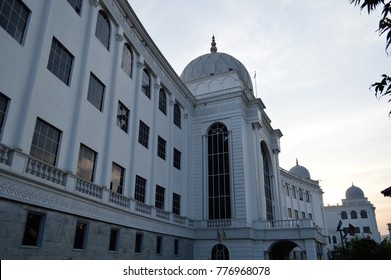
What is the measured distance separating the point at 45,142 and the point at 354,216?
85.6 meters

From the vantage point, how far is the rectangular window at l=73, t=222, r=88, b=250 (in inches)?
562

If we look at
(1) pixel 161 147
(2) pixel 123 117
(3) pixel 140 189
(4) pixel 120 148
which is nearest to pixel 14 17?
(2) pixel 123 117

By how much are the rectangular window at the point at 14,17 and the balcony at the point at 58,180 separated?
4.79 meters

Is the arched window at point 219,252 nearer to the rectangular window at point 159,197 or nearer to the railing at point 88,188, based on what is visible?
the rectangular window at point 159,197

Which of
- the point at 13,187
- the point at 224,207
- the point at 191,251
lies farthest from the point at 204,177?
the point at 13,187

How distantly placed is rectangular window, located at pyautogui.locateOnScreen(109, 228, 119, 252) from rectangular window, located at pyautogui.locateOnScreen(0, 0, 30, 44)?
34.7 feet

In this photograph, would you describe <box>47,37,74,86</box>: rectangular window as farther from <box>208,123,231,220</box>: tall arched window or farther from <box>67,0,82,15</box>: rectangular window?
<box>208,123,231,220</box>: tall arched window

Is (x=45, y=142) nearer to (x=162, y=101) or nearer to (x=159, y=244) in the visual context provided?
(x=159, y=244)

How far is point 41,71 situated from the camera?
1344 centimetres

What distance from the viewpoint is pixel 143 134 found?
896 inches

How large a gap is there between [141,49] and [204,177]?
43.5 feet

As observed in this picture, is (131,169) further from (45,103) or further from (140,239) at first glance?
(45,103)

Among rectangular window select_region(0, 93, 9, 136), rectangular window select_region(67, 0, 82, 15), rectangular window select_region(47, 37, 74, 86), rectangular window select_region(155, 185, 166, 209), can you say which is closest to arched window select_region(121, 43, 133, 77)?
rectangular window select_region(67, 0, 82, 15)
